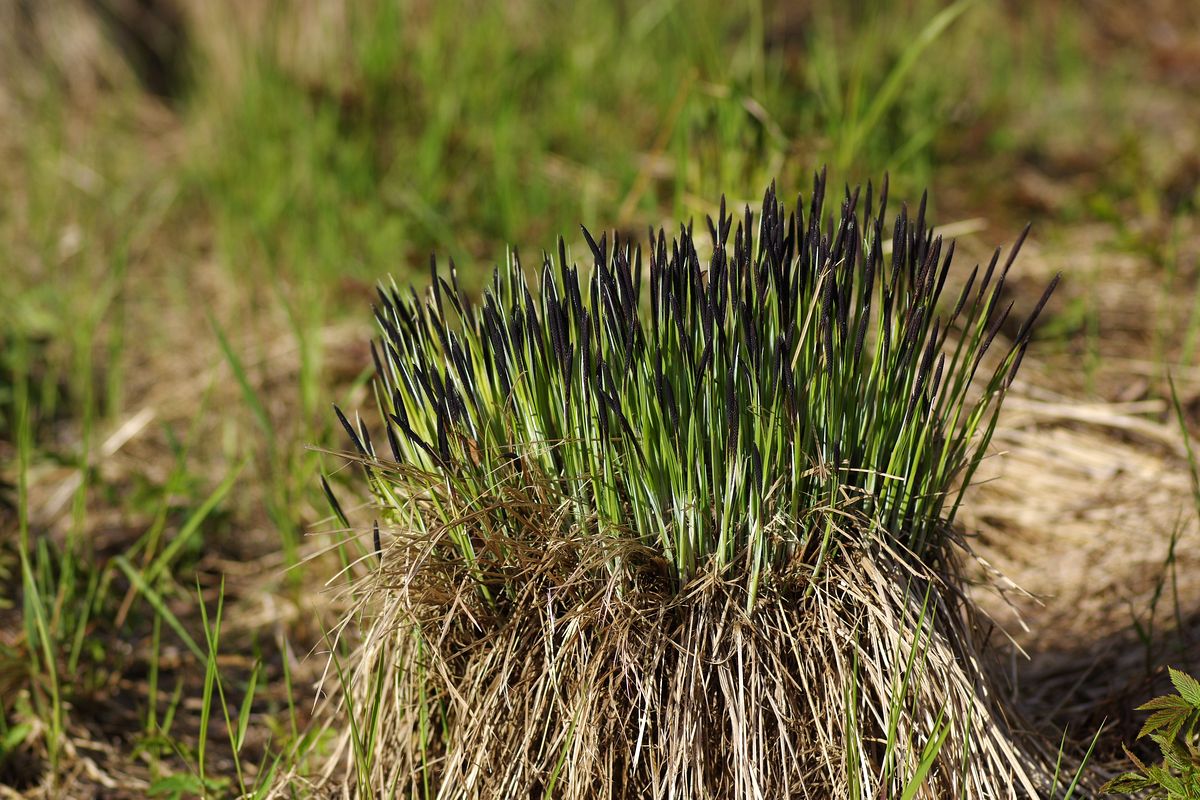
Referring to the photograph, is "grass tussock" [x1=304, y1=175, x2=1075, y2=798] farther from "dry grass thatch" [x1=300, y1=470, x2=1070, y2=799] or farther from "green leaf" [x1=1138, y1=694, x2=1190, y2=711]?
"green leaf" [x1=1138, y1=694, x2=1190, y2=711]

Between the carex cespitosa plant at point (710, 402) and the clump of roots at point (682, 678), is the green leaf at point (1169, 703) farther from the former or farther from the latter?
the carex cespitosa plant at point (710, 402)

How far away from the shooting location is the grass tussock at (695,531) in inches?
54.7

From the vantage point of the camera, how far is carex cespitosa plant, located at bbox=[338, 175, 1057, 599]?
4.52 ft

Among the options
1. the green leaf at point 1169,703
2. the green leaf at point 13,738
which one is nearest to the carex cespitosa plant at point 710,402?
the green leaf at point 1169,703

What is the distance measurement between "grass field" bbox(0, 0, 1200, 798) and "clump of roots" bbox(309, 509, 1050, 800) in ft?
0.62

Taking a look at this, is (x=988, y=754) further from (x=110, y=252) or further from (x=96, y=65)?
(x=96, y=65)

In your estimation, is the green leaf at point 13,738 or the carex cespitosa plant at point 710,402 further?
the green leaf at point 13,738

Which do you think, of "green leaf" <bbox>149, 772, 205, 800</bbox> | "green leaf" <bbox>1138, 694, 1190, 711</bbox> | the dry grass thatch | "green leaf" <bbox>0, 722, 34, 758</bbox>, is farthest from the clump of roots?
"green leaf" <bbox>0, 722, 34, 758</bbox>

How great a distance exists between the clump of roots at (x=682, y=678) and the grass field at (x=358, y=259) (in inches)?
7.4

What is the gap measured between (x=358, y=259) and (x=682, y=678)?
8.60ft

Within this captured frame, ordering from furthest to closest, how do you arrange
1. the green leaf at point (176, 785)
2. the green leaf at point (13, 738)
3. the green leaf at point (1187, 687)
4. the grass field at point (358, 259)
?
the grass field at point (358, 259) < the green leaf at point (13, 738) < the green leaf at point (176, 785) < the green leaf at point (1187, 687)

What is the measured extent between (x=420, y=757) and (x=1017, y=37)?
17.8 ft

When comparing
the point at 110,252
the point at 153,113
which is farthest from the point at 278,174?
the point at 153,113

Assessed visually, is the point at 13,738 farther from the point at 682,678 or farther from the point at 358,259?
the point at 358,259
